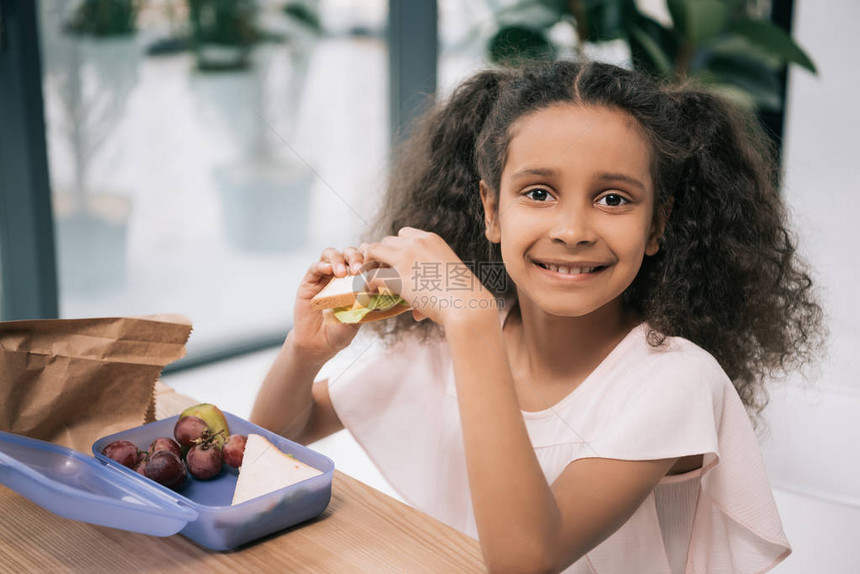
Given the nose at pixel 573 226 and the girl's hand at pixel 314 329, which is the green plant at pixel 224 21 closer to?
the girl's hand at pixel 314 329

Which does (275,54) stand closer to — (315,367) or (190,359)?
(190,359)

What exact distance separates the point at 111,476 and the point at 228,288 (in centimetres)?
219

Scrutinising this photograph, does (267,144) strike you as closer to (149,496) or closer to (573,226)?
(573,226)

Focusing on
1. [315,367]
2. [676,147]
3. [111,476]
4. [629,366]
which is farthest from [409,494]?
[676,147]


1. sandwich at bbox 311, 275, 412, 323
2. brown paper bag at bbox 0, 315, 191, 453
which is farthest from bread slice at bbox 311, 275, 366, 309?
brown paper bag at bbox 0, 315, 191, 453

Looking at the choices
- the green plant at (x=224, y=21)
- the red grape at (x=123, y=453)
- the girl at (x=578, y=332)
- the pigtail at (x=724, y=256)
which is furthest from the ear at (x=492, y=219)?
the green plant at (x=224, y=21)

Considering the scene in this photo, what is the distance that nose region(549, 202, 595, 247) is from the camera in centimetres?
91

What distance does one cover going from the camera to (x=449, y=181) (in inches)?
49.4

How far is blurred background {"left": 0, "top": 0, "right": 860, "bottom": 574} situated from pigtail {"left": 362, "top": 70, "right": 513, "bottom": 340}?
0.26 m

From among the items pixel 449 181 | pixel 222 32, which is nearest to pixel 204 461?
pixel 449 181

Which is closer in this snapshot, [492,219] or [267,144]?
[492,219]

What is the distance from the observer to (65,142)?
2283mm

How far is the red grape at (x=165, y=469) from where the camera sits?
2.51 ft

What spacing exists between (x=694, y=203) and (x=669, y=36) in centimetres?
157
